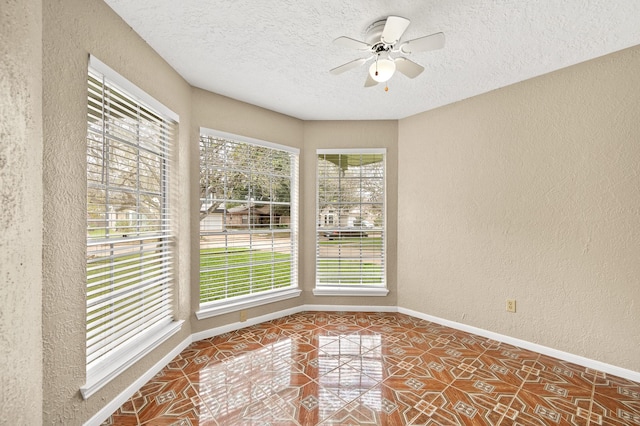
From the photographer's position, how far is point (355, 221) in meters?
4.02

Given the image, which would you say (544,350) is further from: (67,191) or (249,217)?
(67,191)

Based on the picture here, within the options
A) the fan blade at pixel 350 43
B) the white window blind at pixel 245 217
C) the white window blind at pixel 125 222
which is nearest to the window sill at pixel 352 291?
the white window blind at pixel 245 217

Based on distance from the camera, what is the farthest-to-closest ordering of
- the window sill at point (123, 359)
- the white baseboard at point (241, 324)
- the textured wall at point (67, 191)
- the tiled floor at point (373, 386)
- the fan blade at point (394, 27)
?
the white baseboard at point (241, 324) < the tiled floor at point (373, 386) < the window sill at point (123, 359) < the fan blade at point (394, 27) < the textured wall at point (67, 191)

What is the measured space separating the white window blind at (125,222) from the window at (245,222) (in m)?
0.47

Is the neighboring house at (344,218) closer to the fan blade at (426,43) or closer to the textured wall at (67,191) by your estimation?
the fan blade at (426,43)

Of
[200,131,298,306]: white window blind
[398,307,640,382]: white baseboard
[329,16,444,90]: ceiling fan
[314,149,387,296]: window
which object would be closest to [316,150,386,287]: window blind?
[314,149,387,296]: window

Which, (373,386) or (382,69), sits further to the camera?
(373,386)

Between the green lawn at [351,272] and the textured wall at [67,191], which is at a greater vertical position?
the textured wall at [67,191]

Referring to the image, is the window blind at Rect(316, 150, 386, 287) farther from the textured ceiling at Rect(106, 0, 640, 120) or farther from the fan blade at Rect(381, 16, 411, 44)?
the fan blade at Rect(381, 16, 411, 44)

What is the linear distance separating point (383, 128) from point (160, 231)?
9.83 ft

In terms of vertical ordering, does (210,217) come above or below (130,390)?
above

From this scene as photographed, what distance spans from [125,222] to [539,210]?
3.65 metres

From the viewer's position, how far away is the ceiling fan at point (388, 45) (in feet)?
5.67

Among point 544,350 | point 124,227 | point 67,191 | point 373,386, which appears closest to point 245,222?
point 124,227
